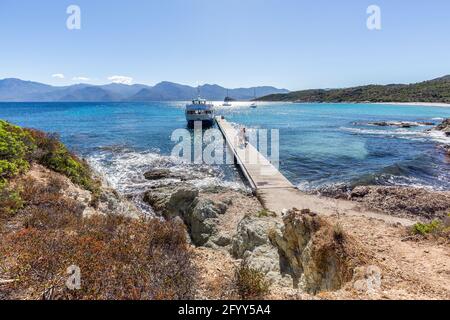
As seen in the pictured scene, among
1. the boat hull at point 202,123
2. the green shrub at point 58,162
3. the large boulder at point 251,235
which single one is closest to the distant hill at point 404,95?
the boat hull at point 202,123

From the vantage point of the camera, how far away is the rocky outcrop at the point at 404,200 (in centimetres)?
1316

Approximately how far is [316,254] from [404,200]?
10737 millimetres

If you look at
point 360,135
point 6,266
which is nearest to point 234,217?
point 6,266

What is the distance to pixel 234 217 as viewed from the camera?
38.6 feet

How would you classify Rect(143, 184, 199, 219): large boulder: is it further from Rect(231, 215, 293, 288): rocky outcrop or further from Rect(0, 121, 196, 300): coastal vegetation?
Rect(231, 215, 293, 288): rocky outcrop

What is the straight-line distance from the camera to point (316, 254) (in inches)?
229

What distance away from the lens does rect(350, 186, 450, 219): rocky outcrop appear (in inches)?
518

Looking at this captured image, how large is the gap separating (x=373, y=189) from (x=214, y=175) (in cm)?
970

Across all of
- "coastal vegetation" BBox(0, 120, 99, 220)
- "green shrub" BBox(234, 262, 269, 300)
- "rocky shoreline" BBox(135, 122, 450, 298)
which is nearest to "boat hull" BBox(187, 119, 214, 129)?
"rocky shoreline" BBox(135, 122, 450, 298)

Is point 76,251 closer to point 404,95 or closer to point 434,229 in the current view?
point 434,229

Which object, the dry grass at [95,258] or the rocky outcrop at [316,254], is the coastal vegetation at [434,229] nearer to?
the rocky outcrop at [316,254]

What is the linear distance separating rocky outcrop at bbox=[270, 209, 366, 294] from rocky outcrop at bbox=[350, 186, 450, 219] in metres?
8.15

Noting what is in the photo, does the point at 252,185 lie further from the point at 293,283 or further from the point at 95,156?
the point at 95,156

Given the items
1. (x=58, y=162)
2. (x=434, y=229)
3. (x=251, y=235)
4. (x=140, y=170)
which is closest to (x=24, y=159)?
(x=58, y=162)
